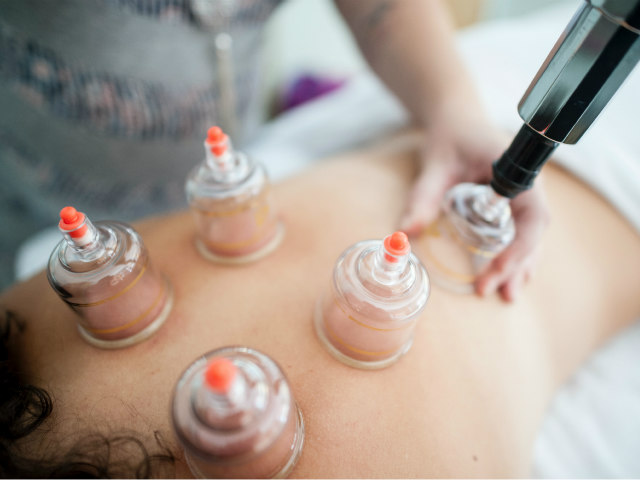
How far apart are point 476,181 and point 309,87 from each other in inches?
43.9

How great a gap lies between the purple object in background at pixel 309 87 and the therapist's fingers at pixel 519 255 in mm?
1171

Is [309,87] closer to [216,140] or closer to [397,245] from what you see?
[216,140]

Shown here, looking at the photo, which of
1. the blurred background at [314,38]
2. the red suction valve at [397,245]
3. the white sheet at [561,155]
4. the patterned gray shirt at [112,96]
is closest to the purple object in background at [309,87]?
the blurred background at [314,38]

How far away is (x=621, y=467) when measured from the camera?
63 cm

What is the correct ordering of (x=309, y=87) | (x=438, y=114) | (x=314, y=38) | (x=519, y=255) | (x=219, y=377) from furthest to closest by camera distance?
(x=314, y=38), (x=309, y=87), (x=438, y=114), (x=519, y=255), (x=219, y=377)

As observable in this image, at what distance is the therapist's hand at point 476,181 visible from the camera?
616 millimetres

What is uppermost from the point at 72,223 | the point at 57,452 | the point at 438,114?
the point at 438,114

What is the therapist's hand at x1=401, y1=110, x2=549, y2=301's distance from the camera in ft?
2.02

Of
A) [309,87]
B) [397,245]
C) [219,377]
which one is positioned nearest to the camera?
[219,377]

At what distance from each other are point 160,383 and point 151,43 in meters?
0.61

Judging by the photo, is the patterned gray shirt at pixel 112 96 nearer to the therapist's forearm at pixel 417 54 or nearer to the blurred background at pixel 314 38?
the therapist's forearm at pixel 417 54

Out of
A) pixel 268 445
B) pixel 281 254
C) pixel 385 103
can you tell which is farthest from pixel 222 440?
pixel 385 103

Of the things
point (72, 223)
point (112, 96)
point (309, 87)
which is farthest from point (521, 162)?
point (309, 87)

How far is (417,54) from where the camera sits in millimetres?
746
